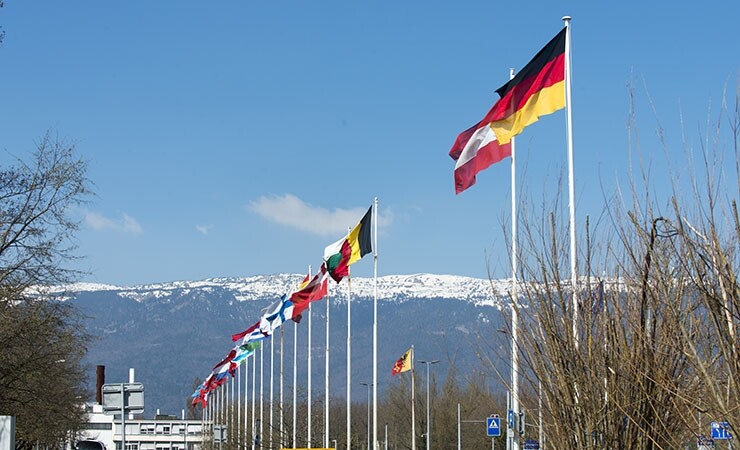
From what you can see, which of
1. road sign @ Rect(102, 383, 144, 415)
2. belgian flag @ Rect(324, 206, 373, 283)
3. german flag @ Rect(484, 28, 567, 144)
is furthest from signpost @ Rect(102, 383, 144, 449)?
belgian flag @ Rect(324, 206, 373, 283)

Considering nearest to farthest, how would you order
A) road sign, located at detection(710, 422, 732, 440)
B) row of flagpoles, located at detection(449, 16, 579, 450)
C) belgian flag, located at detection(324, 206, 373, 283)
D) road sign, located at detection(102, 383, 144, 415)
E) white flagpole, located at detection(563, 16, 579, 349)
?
road sign, located at detection(710, 422, 732, 440), white flagpole, located at detection(563, 16, 579, 349), row of flagpoles, located at detection(449, 16, 579, 450), road sign, located at detection(102, 383, 144, 415), belgian flag, located at detection(324, 206, 373, 283)

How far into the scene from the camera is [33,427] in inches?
1790

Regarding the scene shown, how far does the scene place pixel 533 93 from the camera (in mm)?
21797

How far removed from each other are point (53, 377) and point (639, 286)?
27.3 m

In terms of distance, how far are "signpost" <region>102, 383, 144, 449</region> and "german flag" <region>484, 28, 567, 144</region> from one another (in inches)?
378

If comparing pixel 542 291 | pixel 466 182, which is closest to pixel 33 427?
pixel 466 182

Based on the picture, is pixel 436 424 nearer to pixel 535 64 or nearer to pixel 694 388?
pixel 535 64

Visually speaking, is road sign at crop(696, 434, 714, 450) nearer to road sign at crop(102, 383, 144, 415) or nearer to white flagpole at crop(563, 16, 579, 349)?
white flagpole at crop(563, 16, 579, 349)

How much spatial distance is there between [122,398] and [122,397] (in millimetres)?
25

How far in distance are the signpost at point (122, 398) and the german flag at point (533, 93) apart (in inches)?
378

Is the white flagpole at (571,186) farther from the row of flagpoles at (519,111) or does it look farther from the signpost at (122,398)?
the signpost at (122,398)

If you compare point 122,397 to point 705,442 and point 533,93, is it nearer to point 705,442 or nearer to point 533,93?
point 533,93

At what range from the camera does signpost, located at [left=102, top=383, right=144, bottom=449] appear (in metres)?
25.5

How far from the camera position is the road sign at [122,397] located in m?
25.5
